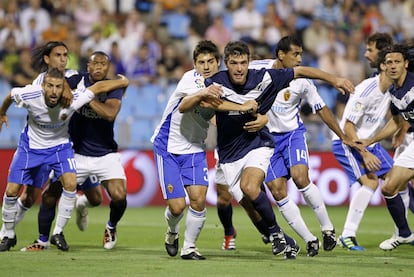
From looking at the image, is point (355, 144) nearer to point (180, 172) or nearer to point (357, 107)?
point (357, 107)

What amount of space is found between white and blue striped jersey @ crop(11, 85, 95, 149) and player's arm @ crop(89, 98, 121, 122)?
20cm

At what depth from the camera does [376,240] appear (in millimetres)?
→ 11820

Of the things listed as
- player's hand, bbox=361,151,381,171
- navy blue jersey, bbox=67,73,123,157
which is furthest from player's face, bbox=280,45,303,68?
navy blue jersey, bbox=67,73,123,157

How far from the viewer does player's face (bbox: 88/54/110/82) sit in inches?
423

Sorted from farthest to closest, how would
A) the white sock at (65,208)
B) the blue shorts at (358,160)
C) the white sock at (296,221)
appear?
the blue shorts at (358,160) → the white sock at (65,208) → the white sock at (296,221)

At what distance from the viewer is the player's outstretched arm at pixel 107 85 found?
1031 cm

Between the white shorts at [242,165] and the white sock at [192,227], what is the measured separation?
0.42m

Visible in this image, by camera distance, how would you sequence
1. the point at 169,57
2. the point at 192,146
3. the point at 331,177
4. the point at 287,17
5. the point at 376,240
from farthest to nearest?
the point at 287,17
the point at 169,57
the point at 331,177
the point at 376,240
the point at 192,146

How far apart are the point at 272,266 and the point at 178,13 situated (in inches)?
505

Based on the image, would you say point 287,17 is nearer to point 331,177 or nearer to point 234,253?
point 331,177

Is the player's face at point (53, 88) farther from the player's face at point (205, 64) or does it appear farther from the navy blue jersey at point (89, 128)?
the player's face at point (205, 64)

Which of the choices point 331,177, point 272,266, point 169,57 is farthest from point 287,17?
point 272,266

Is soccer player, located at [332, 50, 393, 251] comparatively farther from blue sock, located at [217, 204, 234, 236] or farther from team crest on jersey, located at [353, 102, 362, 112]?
blue sock, located at [217, 204, 234, 236]

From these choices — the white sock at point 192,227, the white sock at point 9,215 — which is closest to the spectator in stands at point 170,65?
the white sock at point 9,215
